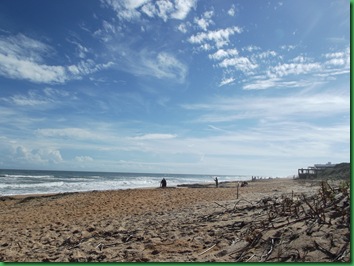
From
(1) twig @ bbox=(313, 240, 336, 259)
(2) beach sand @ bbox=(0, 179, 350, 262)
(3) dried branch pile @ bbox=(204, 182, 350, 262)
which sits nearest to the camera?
(1) twig @ bbox=(313, 240, 336, 259)

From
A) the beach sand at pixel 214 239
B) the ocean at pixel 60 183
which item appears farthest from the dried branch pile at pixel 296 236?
the ocean at pixel 60 183

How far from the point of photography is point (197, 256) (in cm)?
532

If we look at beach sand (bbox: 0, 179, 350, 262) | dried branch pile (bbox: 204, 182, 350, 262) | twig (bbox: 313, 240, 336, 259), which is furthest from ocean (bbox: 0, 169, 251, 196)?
twig (bbox: 313, 240, 336, 259)

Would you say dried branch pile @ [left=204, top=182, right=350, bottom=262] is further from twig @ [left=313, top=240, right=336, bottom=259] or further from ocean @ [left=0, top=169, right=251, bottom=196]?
ocean @ [left=0, top=169, right=251, bottom=196]

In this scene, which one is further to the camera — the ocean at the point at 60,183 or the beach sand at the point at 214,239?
the ocean at the point at 60,183

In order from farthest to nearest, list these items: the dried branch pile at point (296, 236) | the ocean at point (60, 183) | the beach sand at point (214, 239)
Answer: the ocean at point (60, 183) < the beach sand at point (214, 239) < the dried branch pile at point (296, 236)

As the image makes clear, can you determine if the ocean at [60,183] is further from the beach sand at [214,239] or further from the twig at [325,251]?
the twig at [325,251]

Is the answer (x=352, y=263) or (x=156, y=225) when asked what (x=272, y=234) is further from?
(x=156, y=225)

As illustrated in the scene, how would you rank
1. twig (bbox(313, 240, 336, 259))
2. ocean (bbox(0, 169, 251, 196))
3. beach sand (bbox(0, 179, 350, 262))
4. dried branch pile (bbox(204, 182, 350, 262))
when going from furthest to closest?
ocean (bbox(0, 169, 251, 196)), beach sand (bbox(0, 179, 350, 262)), dried branch pile (bbox(204, 182, 350, 262)), twig (bbox(313, 240, 336, 259))

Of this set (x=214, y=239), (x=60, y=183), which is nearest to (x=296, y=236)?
(x=214, y=239)

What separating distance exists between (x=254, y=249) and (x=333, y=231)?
1295 mm

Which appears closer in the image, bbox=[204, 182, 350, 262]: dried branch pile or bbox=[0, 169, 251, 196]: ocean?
bbox=[204, 182, 350, 262]: dried branch pile

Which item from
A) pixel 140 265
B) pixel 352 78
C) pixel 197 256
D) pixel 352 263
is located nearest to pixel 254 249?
pixel 197 256

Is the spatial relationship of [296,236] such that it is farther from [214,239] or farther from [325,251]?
[214,239]
